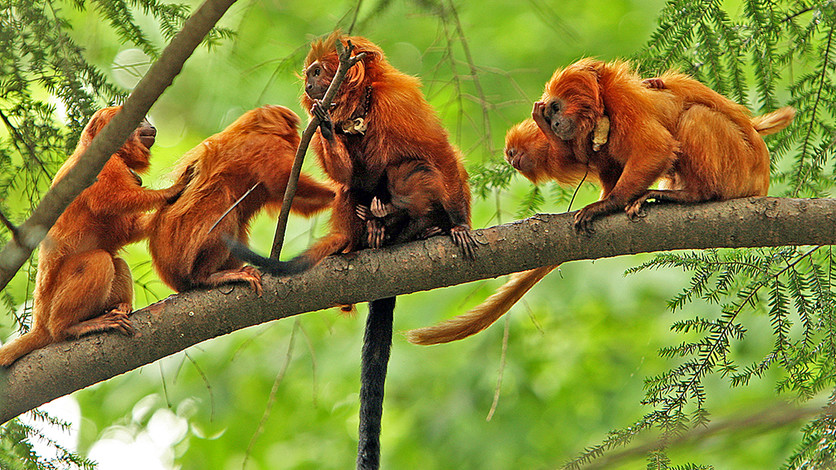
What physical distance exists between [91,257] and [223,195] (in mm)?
624

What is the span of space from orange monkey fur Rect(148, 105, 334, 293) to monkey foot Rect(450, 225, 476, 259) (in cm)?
99

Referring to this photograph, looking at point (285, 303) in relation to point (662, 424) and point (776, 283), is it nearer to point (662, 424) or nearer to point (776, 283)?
point (662, 424)

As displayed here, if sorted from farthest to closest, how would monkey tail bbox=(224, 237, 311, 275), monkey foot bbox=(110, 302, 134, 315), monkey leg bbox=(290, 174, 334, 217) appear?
monkey leg bbox=(290, 174, 334, 217) < monkey foot bbox=(110, 302, 134, 315) < monkey tail bbox=(224, 237, 311, 275)

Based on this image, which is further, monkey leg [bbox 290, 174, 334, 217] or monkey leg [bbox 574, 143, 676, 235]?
monkey leg [bbox 290, 174, 334, 217]

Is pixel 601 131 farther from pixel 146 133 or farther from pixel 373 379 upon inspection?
pixel 146 133

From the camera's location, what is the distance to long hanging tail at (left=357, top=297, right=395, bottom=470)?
124 inches

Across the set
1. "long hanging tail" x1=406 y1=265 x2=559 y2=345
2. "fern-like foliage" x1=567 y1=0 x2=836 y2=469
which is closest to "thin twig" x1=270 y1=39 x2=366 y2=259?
"long hanging tail" x1=406 y1=265 x2=559 y2=345

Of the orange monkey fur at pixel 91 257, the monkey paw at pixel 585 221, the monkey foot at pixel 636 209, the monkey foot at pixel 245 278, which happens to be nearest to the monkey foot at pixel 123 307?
the orange monkey fur at pixel 91 257

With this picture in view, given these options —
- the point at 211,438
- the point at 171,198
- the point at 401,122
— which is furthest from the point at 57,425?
the point at 211,438

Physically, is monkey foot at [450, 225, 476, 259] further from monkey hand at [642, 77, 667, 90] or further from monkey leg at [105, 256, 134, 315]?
monkey leg at [105, 256, 134, 315]

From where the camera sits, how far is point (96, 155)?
2.23m

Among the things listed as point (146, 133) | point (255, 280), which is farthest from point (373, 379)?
point (146, 133)

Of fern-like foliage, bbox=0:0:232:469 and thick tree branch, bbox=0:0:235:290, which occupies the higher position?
fern-like foliage, bbox=0:0:232:469

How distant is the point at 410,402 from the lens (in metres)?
5.71
